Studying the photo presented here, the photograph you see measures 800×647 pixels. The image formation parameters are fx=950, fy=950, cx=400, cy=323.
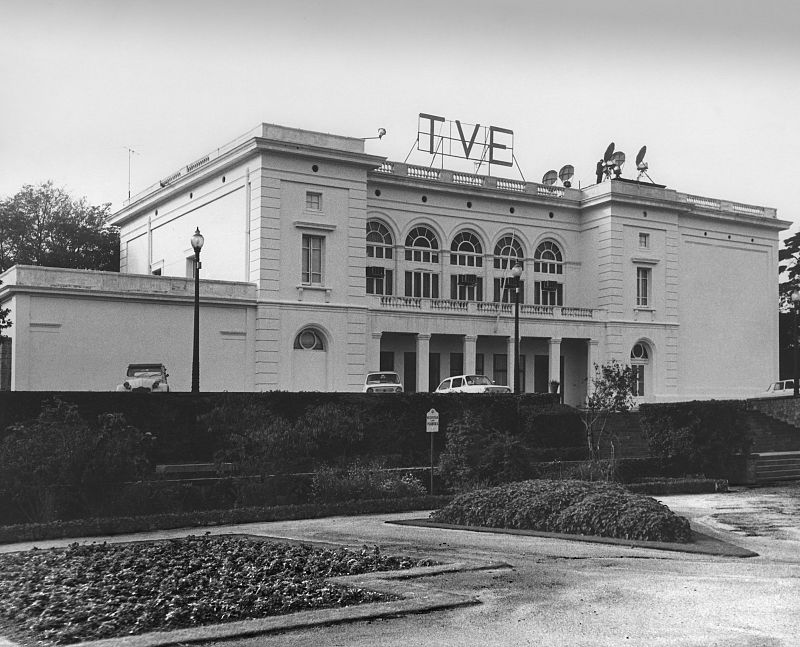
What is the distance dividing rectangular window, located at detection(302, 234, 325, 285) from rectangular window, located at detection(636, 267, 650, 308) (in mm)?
22371

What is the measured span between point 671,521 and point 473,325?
34135mm

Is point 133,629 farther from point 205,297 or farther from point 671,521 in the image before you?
point 205,297

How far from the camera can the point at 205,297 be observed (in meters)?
43.5

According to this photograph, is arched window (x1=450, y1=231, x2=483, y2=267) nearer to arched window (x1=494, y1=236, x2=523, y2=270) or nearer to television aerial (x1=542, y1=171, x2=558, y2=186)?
arched window (x1=494, y1=236, x2=523, y2=270)

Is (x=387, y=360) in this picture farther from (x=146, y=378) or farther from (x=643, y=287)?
(x=643, y=287)

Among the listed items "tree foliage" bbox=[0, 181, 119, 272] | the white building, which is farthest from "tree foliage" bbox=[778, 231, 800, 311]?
"tree foliage" bbox=[0, 181, 119, 272]

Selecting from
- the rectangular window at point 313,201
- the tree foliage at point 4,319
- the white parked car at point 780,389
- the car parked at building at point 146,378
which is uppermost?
the rectangular window at point 313,201

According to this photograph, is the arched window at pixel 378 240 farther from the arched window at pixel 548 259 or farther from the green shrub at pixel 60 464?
the green shrub at pixel 60 464

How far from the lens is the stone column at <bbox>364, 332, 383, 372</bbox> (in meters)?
48.2

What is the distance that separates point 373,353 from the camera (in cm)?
4831

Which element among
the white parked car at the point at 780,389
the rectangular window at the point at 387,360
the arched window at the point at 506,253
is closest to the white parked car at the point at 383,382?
the rectangular window at the point at 387,360

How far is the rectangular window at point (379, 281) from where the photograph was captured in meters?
51.7

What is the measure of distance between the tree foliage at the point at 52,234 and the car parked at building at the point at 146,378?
31.4 metres

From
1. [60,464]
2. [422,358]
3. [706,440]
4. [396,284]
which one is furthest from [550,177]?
[60,464]
